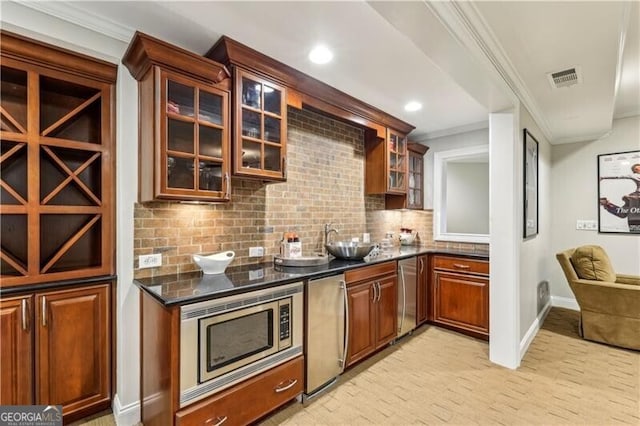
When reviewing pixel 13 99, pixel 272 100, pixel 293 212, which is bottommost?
pixel 293 212

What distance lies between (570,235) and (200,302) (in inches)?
200

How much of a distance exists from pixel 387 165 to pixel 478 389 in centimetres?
238

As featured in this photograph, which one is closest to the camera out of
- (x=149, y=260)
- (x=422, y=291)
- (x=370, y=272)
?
(x=149, y=260)

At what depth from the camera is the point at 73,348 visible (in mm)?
1909

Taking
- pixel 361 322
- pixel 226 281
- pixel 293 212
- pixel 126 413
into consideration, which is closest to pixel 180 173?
pixel 226 281

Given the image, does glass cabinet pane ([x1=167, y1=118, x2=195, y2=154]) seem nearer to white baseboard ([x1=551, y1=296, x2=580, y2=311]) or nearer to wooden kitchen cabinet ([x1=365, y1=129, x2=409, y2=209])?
wooden kitchen cabinet ([x1=365, y1=129, x2=409, y2=209])

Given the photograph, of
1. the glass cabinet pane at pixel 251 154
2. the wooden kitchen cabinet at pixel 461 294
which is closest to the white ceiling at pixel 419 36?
the glass cabinet pane at pixel 251 154

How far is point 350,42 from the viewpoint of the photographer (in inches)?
81.3

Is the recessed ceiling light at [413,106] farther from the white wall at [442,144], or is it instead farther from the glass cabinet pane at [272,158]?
the glass cabinet pane at [272,158]

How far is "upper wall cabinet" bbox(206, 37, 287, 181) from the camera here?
217 cm

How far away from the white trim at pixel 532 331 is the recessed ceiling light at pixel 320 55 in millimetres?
3110

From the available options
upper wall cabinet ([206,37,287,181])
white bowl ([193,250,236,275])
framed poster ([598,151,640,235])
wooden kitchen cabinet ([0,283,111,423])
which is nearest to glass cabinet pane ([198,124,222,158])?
upper wall cabinet ([206,37,287,181])

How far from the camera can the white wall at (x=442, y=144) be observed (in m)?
3.95

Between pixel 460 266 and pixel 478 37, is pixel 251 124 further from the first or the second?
pixel 460 266
